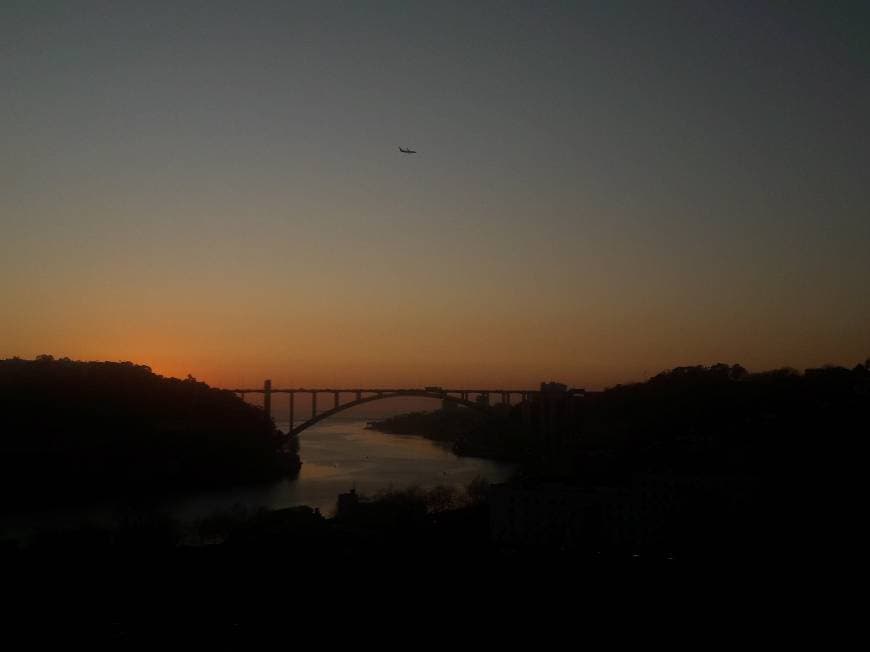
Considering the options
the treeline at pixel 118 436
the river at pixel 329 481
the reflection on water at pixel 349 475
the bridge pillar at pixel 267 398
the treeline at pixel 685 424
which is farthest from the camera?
the bridge pillar at pixel 267 398

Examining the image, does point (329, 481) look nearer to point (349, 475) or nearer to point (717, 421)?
point (349, 475)

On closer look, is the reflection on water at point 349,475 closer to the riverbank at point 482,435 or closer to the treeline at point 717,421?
the riverbank at point 482,435

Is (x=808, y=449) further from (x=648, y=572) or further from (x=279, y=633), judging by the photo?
(x=279, y=633)

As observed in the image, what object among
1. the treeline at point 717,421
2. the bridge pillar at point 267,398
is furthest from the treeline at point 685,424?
the bridge pillar at point 267,398

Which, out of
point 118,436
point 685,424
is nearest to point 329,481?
point 118,436

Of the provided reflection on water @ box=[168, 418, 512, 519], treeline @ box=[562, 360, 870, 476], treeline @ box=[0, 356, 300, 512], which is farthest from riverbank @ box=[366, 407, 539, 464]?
treeline @ box=[0, 356, 300, 512]

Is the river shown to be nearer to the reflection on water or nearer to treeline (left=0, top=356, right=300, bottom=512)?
the reflection on water
